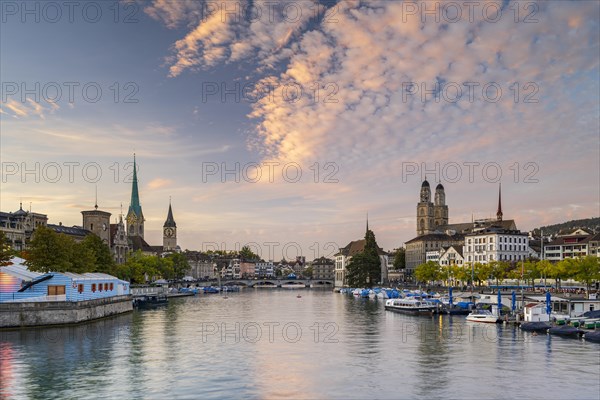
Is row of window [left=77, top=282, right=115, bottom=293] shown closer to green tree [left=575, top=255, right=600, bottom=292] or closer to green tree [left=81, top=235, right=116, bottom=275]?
green tree [left=81, top=235, right=116, bottom=275]

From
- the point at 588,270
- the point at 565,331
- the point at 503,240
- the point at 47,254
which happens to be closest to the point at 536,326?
the point at 565,331

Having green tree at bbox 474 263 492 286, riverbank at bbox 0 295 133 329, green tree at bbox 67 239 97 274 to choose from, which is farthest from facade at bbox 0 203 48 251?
green tree at bbox 474 263 492 286

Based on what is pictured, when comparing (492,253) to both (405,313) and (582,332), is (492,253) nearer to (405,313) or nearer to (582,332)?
(405,313)

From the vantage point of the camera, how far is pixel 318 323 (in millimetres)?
91312

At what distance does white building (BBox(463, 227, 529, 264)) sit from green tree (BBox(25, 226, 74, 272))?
132414mm

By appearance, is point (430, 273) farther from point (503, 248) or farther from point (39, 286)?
point (39, 286)

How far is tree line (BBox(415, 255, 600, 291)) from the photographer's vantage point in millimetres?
120875

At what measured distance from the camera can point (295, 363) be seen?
53.7 meters

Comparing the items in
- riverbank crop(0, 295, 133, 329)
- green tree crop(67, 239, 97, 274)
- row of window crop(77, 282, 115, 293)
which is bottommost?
riverbank crop(0, 295, 133, 329)

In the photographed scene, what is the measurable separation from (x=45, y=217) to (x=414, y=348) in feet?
466

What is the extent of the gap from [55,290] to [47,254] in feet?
37.0

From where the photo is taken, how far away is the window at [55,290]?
83625mm

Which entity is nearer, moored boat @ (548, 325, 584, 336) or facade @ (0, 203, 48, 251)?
moored boat @ (548, 325, 584, 336)

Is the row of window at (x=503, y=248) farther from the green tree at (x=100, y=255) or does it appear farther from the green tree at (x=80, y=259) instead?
the green tree at (x=80, y=259)
